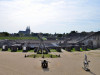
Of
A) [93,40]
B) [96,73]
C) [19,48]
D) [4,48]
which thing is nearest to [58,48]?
[19,48]

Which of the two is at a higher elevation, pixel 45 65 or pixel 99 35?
pixel 99 35

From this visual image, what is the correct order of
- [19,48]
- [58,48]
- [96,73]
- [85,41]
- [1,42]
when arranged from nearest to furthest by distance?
[96,73] < [58,48] < [19,48] < [1,42] < [85,41]

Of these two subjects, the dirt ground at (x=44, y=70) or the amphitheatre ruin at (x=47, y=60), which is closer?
the dirt ground at (x=44, y=70)

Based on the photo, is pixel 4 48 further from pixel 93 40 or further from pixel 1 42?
pixel 93 40

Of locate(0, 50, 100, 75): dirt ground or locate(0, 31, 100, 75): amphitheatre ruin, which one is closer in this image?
locate(0, 50, 100, 75): dirt ground

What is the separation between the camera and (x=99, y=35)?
43938 millimetres

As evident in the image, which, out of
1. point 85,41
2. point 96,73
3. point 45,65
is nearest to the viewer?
point 96,73

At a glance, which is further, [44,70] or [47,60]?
[47,60]

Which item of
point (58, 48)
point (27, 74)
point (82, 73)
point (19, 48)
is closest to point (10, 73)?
point (27, 74)

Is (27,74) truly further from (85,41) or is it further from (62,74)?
(85,41)

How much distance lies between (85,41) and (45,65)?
34.9 m

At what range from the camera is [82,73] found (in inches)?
563

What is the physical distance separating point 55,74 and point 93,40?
33.8m

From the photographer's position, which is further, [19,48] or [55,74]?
[19,48]
